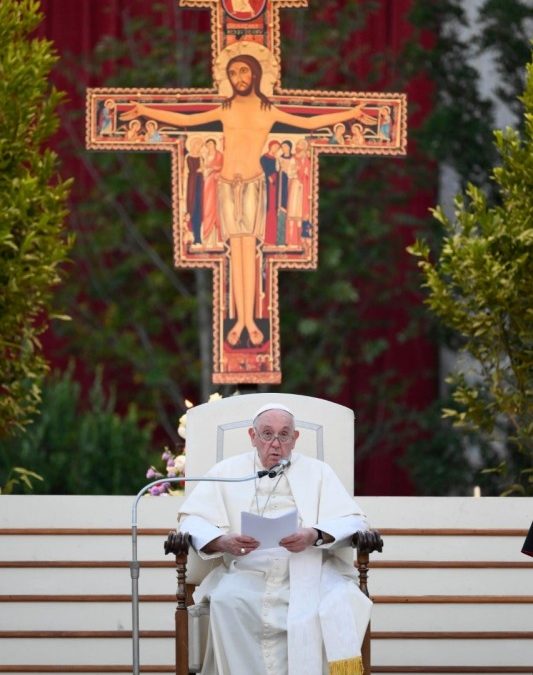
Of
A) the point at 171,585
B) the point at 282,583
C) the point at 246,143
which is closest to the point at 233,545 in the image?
the point at 282,583

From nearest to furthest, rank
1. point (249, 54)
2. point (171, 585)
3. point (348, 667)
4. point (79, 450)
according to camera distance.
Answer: point (348, 667), point (171, 585), point (249, 54), point (79, 450)

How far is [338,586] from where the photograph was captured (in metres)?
6.20

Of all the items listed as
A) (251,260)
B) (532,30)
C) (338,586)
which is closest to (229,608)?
(338,586)

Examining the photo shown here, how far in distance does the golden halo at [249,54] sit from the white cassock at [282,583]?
2.17 m

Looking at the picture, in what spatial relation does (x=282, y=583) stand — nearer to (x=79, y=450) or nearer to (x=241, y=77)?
(x=241, y=77)

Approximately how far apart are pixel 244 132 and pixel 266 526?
8.46 ft

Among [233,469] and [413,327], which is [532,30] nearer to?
[413,327]

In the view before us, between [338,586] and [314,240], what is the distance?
2201 millimetres

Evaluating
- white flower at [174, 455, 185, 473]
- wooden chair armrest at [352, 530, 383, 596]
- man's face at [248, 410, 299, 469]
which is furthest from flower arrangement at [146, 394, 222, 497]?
wooden chair armrest at [352, 530, 383, 596]

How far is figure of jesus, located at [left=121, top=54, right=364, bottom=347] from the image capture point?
26.5ft

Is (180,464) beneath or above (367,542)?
above

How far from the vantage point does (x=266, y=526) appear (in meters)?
6.10

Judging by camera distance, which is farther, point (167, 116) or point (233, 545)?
point (167, 116)

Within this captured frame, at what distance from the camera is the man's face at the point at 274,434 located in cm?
638
